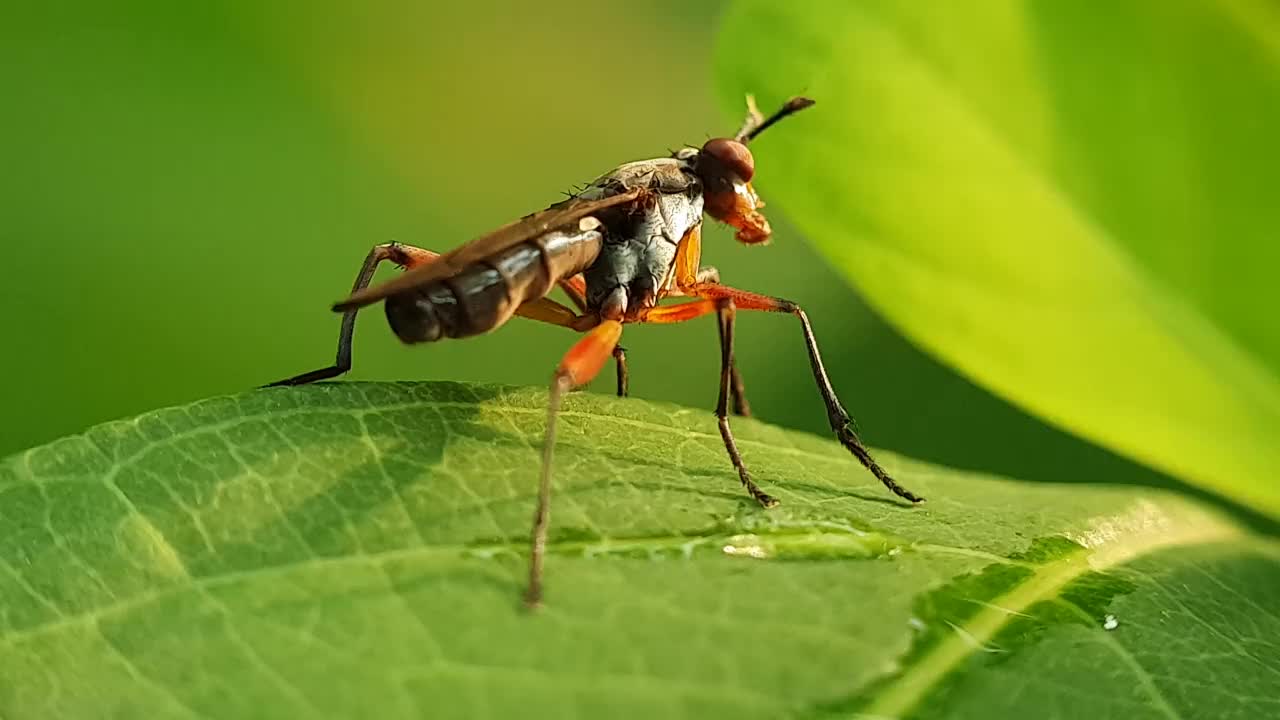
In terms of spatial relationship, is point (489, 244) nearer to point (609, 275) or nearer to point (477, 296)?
point (477, 296)

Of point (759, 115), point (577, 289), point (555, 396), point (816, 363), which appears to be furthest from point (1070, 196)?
point (577, 289)

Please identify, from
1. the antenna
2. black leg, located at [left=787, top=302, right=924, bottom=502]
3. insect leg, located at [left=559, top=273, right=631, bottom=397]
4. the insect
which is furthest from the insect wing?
black leg, located at [left=787, top=302, right=924, bottom=502]

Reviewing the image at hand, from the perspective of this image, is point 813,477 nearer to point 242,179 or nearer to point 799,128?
point 799,128

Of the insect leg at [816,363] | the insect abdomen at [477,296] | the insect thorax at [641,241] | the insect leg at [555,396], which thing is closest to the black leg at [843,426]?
the insect leg at [816,363]

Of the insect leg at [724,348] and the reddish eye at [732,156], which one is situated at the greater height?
the reddish eye at [732,156]

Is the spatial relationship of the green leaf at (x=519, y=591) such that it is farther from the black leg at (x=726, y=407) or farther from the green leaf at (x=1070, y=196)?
the green leaf at (x=1070, y=196)

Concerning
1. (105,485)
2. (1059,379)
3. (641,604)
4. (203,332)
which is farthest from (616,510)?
(203,332)

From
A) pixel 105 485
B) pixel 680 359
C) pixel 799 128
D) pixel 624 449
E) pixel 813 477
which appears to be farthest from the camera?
pixel 680 359
